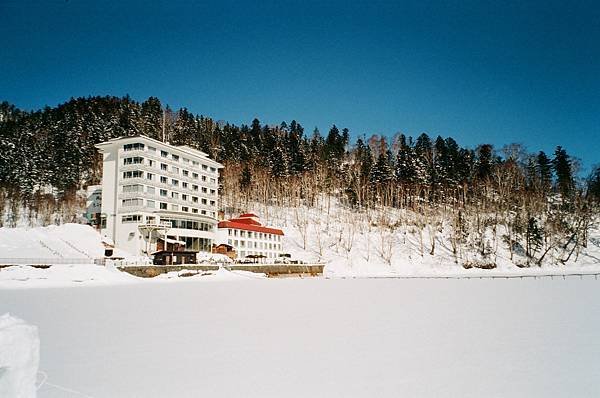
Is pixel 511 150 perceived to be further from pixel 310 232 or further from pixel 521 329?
pixel 521 329

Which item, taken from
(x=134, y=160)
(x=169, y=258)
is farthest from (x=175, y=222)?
(x=169, y=258)

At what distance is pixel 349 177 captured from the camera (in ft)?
279

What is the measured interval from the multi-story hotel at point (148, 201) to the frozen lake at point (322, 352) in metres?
39.2

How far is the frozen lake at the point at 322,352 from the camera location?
6.12m

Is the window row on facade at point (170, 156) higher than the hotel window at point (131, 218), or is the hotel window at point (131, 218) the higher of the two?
the window row on facade at point (170, 156)

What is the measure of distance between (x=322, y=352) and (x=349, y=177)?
77886 millimetres

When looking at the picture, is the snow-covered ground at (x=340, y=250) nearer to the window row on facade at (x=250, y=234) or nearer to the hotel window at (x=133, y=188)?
the window row on facade at (x=250, y=234)

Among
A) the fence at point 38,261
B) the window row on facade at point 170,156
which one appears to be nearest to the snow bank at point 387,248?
the window row on facade at point 170,156

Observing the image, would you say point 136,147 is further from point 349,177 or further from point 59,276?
point 349,177

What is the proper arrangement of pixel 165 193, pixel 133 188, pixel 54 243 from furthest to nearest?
pixel 165 193, pixel 133 188, pixel 54 243

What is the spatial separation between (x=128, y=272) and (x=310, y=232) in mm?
36224

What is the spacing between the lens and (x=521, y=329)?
425 inches

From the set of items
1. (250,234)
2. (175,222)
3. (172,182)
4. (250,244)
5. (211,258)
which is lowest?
(211,258)

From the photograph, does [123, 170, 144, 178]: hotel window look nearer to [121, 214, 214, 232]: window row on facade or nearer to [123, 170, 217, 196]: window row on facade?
[123, 170, 217, 196]: window row on facade
